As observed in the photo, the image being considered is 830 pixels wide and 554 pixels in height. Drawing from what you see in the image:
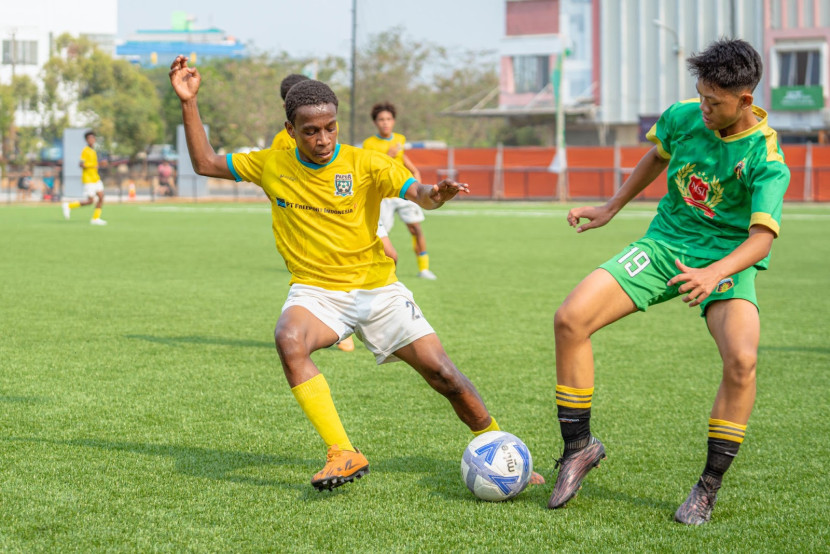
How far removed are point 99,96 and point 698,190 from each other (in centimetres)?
6423

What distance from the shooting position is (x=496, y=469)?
4.36 meters

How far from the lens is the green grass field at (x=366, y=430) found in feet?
13.1

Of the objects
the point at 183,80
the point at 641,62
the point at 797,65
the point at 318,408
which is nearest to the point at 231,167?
the point at 183,80

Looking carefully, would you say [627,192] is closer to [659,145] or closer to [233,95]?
[659,145]

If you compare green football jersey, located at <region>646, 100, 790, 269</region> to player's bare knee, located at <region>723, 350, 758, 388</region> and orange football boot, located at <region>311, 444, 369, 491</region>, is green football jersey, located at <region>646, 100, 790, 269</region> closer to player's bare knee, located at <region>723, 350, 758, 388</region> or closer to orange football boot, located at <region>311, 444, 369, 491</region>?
player's bare knee, located at <region>723, 350, 758, 388</region>

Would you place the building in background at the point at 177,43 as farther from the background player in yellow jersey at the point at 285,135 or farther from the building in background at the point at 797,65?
the background player in yellow jersey at the point at 285,135

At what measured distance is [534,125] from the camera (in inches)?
2324

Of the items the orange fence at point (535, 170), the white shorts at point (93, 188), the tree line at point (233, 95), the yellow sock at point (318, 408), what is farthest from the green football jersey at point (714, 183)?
the tree line at point (233, 95)

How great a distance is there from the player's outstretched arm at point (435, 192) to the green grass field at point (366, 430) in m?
1.28

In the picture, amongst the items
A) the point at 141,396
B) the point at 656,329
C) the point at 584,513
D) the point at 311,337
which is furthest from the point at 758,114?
the point at 656,329

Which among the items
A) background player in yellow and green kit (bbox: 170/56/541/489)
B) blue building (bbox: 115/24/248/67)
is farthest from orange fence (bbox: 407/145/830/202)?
blue building (bbox: 115/24/248/67)

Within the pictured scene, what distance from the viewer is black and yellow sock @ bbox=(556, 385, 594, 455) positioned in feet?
14.5

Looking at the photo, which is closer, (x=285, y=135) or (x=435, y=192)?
(x=435, y=192)

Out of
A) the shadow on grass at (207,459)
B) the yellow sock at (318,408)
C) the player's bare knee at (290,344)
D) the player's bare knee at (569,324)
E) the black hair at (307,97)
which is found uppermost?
the black hair at (307,97)
